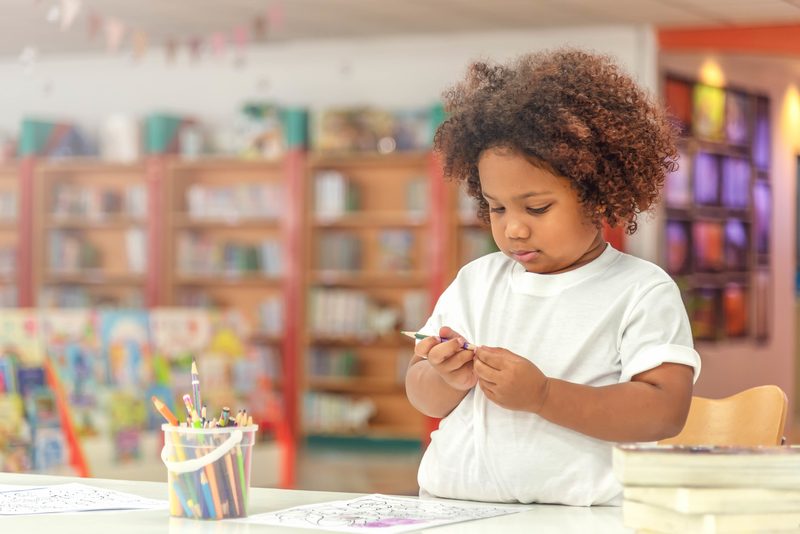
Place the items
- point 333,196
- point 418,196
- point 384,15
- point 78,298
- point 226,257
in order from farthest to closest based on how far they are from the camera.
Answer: point 78,298 → point 226,257 → point 333,196 → point 418,196 → point 384,15

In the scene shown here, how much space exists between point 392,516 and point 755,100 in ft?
20.8

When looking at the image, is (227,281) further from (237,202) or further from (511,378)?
(511,378)

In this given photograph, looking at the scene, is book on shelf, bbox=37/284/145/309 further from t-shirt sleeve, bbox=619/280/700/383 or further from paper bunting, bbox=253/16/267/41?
t-shirt sleeve, bbox=619/280/700/383

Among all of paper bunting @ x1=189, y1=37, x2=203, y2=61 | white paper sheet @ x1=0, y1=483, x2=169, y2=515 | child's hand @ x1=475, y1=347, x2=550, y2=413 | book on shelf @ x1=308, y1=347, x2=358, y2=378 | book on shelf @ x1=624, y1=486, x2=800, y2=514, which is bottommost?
book on shelf @ x1=308, y1=347, x2=358, y2=378

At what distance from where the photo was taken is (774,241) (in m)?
7.14

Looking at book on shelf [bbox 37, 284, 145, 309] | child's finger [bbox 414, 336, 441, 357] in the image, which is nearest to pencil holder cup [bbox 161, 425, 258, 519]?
child's finger [bbox 414, 336, 441, 357]

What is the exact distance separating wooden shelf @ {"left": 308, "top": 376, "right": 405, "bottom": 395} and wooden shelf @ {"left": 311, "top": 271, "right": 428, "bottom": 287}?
2.11ft

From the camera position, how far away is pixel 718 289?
6.61 metres

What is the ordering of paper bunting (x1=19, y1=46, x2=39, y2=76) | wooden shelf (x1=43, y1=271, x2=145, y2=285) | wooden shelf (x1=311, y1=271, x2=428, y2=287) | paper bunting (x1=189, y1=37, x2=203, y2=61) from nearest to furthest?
paper bunting (x1=189, y1=37, x2=203, y2=61), wooden shelf (x1=311, y1=271, x2=428, y2=287), wooden shelf (x1=43, y1=271, x2=145, y2=285), paper bunting (x1=19, y1=46, x2=39, y2=76)

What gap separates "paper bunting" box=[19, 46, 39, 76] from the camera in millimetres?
7184

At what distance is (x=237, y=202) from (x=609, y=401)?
573cm

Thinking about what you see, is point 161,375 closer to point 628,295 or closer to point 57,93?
point 628,295

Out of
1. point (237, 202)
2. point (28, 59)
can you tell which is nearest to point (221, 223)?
point (237, 202)

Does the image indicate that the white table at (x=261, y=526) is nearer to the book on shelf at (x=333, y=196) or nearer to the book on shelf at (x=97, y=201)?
the book on shelf at (x=333, y=196)
